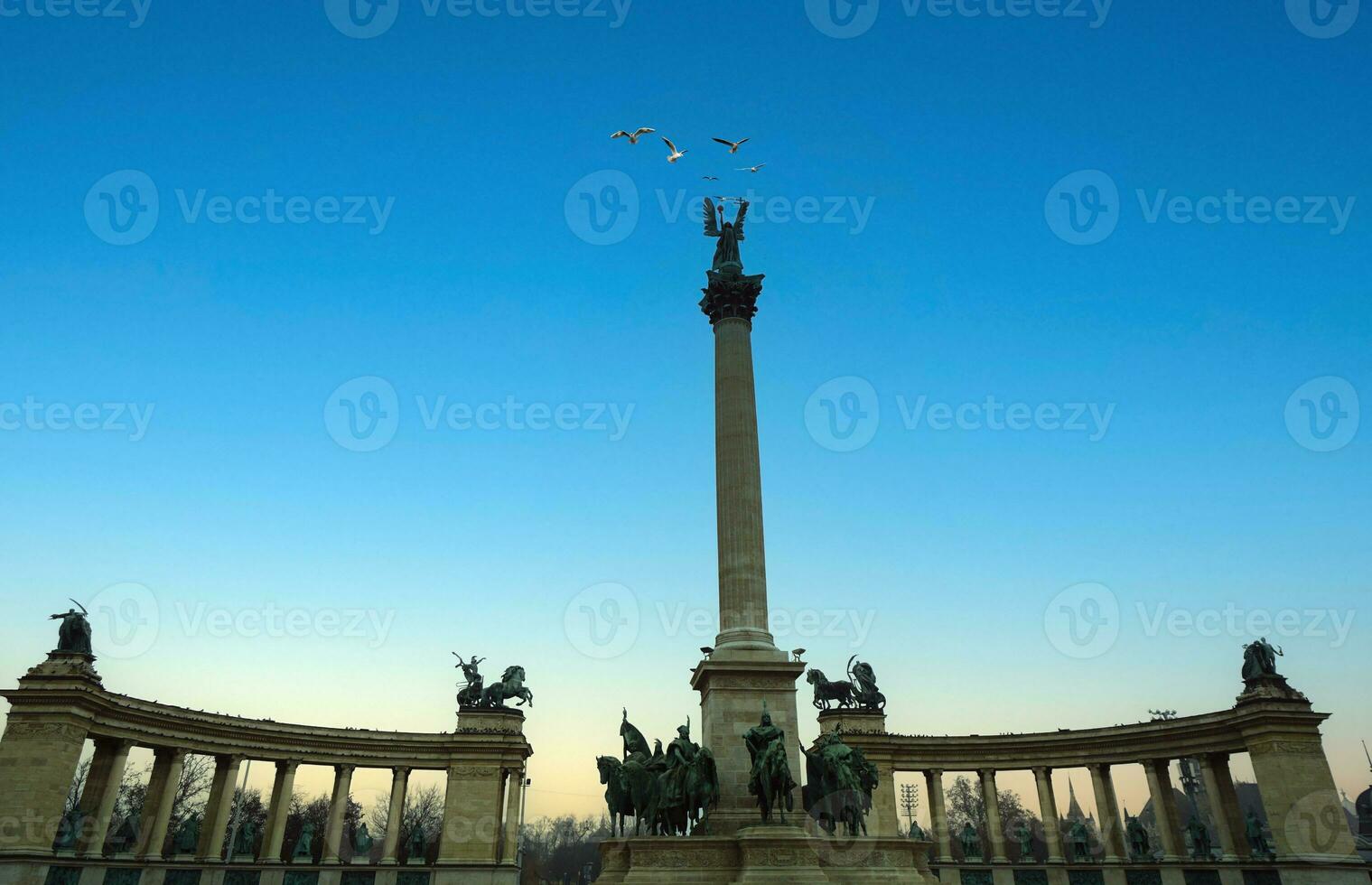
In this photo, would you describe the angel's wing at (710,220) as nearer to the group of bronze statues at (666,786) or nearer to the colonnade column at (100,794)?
the group of bronze statues at (666,786)

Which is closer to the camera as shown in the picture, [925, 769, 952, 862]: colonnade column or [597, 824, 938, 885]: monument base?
[597, 824, 938, 885]: monument base

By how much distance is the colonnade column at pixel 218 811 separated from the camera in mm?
50062

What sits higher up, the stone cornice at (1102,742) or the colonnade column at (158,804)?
the stone cornice at (1102,742)

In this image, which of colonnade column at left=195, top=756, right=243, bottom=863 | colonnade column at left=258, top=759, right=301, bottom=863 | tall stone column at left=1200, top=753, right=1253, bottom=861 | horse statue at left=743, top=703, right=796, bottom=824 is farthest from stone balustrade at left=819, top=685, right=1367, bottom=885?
colonnade column at left=195, top=756, right=243, bottom=863

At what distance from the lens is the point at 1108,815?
55375 mm

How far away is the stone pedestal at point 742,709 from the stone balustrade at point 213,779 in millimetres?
32686

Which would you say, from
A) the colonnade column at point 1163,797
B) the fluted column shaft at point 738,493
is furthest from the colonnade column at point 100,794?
the colonnade column at point 1163,797

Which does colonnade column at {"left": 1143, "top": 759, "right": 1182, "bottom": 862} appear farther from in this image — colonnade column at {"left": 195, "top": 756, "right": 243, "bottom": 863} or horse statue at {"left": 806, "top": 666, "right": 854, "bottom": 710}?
colonnade column at {"left": 195, "top": 756, "right": 243, "bottom": 863}

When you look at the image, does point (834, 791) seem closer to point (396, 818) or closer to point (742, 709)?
point (742, 709)

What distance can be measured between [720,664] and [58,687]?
37.9 metres

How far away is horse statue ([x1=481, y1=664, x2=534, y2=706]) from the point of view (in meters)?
59.6

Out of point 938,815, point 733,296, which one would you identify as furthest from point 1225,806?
point 733,296

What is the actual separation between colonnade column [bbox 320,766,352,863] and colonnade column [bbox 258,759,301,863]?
2.67 metres

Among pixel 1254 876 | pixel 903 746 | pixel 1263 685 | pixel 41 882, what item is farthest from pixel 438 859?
pixel 1263 685
